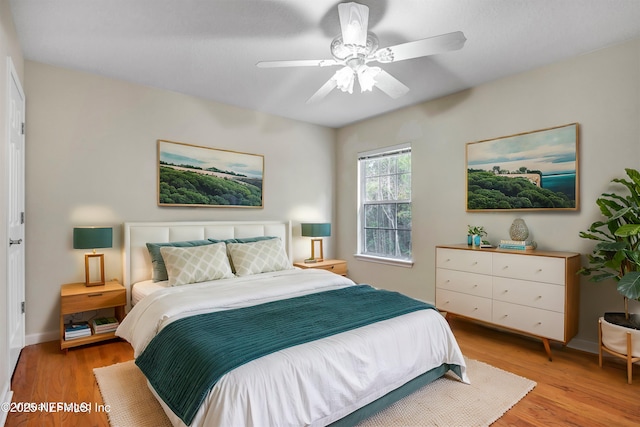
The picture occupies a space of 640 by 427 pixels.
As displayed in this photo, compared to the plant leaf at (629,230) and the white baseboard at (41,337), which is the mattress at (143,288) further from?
the plant leaf at (629,230)

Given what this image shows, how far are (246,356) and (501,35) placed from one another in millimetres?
2889

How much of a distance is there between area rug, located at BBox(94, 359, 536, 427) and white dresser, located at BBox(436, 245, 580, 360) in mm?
598

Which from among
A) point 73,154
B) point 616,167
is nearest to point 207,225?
point 73,154

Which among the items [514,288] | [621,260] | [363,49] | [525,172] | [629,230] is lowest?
[514,288]

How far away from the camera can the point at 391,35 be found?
259 centimetres

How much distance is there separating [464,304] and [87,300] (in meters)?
3.57

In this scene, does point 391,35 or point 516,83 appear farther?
point 516,83

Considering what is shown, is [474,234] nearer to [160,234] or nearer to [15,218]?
[160,234]

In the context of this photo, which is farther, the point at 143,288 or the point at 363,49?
the point at 143,288

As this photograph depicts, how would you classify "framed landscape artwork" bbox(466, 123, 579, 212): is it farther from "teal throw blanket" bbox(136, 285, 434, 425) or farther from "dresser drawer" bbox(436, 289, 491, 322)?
"teal throw blanket" bbox(136, 285, 434, 425)

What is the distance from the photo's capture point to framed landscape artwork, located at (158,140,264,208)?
380 cm

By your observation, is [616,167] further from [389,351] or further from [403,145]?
[389,351]

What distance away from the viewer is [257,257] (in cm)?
361

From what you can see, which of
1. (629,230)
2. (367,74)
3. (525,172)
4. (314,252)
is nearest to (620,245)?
(629,230)
